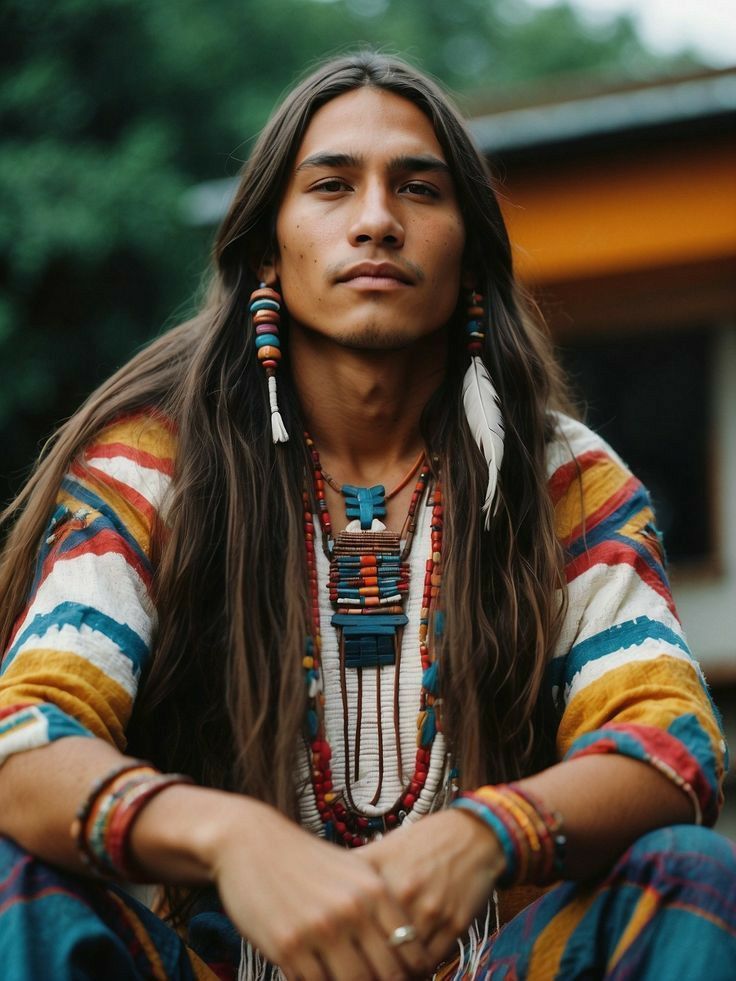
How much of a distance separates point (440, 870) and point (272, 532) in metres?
0.91

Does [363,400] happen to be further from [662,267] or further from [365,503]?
[662,267]

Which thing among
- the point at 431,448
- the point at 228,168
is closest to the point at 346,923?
the point at 431,448

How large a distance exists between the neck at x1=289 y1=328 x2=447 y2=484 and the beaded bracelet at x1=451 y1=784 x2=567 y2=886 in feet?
3.25

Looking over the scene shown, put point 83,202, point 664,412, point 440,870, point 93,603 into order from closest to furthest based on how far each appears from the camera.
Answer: point 440,870 → point 93,603 → point 83,202 → point 664,412

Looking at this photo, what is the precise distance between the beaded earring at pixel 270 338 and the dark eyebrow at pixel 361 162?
299mm

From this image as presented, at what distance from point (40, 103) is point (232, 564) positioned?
6.49 m

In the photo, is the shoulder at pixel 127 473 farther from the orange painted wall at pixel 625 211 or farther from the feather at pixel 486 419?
the orange painted wall at pixel 625 211

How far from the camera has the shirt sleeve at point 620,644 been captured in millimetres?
2279

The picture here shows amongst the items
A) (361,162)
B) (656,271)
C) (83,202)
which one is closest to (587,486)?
(361,162)

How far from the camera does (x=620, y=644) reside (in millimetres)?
2543

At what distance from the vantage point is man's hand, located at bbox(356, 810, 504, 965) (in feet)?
6.51

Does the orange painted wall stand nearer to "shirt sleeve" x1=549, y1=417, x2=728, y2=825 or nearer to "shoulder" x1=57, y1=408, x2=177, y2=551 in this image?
"shirt sleeve" x1=549, y1=417, x2=728, y2=825

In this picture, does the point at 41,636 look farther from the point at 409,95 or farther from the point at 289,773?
the point at 409,95

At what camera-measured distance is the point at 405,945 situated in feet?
6.33
